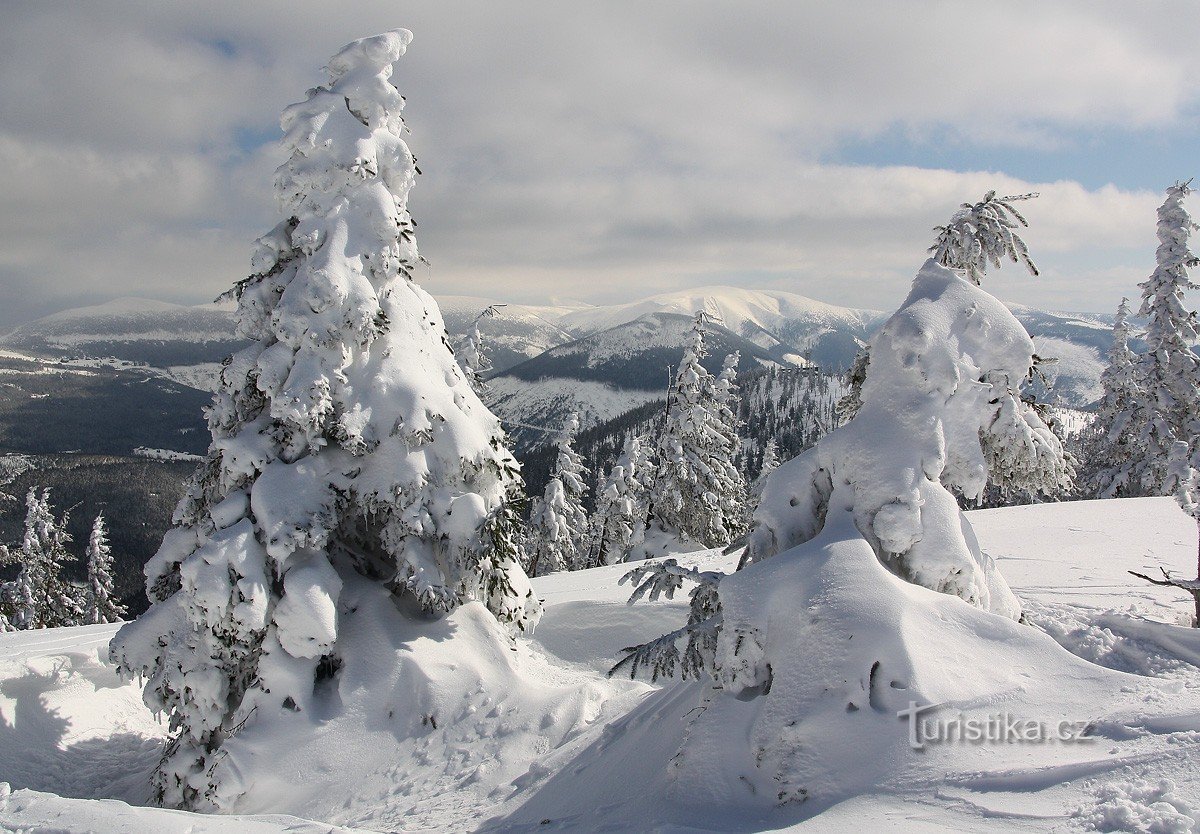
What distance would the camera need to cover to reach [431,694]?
9117 millimetres

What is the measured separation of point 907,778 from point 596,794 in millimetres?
3131

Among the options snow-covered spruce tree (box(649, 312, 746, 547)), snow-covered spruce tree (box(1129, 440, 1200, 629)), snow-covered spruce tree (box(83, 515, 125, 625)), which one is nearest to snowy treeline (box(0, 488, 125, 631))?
snow-covered spruce tree (box(83, 515, 125, 625))

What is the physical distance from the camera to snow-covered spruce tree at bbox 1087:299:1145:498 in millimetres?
28344

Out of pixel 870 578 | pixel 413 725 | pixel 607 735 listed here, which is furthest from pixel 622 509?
pixel 870 578

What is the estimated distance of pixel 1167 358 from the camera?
87.0 ft

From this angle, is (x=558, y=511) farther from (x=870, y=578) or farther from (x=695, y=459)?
(x=870, y=578)

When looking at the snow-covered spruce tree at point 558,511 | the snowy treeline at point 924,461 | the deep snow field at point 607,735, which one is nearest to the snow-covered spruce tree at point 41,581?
the snow-covered spruce tree at point 558,511

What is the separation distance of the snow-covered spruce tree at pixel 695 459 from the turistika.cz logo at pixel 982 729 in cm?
2455

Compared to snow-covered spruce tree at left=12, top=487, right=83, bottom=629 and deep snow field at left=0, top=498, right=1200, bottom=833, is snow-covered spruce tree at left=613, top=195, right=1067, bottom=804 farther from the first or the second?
snow-covered spruce tree at left=12, top=487, right=83, bottom=629

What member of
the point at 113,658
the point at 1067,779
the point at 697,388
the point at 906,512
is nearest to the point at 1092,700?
the point at 1067,779

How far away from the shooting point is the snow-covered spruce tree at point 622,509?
35.2 metres

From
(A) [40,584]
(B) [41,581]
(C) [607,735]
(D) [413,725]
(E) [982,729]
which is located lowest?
(A) [40,584]

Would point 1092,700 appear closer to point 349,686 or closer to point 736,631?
point 736,631

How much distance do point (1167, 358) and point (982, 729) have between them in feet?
99.6
